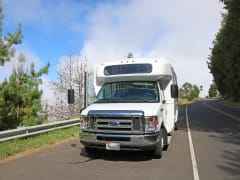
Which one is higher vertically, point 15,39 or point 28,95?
point 15,39

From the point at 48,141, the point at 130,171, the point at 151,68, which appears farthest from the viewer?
the point at 48,141

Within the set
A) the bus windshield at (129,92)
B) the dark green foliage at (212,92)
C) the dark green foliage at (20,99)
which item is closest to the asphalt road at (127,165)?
the bus windshield at (129,92)

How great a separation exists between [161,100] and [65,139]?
5.00 metres

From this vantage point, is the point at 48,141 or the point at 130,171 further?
the point at 48,141

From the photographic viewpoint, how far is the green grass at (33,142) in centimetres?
901

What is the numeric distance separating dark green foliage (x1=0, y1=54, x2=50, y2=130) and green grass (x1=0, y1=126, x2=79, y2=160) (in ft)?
5.43

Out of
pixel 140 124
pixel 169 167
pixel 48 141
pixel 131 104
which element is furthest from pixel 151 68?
pixel 48 141

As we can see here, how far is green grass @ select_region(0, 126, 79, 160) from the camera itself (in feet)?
29.5

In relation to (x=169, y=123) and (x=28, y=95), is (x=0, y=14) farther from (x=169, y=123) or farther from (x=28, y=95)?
(x=169, y=123)

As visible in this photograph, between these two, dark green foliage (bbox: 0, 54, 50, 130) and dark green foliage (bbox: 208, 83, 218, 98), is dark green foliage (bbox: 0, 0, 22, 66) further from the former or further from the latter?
dark green foliage (bbox: 208, 83, 218, 98)

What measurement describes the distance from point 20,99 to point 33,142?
3.96 m

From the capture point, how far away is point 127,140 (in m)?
7.79

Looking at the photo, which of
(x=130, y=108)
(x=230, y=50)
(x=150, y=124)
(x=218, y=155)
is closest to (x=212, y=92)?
(x=230, y=50)

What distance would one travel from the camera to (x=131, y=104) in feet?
27.8
